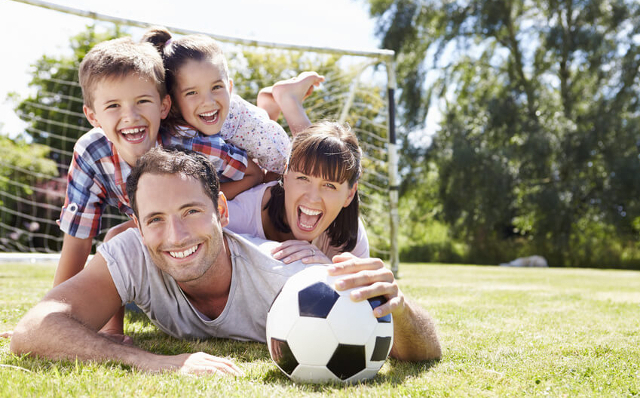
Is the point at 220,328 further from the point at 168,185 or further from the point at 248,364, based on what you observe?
the point at 168,185

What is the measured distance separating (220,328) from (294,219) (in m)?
0.79

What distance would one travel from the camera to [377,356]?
2205mm

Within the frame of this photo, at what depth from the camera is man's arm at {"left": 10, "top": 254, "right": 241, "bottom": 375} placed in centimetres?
229

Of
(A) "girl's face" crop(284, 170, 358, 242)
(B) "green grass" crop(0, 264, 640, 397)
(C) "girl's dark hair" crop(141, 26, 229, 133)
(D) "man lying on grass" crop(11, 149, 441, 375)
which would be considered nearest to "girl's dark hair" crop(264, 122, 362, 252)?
(A) "girl's face" crop(284, 170, 358, 242)

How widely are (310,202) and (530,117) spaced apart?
19.7 m

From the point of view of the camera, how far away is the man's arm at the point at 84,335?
7.51 ft

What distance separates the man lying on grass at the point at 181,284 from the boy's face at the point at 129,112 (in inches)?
21.9

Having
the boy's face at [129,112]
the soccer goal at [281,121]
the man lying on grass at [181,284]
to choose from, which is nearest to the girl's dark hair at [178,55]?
the boy's face at [129,112]

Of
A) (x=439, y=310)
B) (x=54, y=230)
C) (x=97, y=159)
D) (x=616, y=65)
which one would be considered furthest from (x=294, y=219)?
(x=616, y=65)

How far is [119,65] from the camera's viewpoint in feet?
10.3

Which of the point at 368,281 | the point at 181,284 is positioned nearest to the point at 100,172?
the point at 181,284

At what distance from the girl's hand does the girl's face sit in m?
0.47

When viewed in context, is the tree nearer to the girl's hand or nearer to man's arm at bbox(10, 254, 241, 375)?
man's arm at bbox(10, 254, 241, 375)

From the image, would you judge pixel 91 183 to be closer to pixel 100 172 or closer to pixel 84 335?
pixel 100 172
